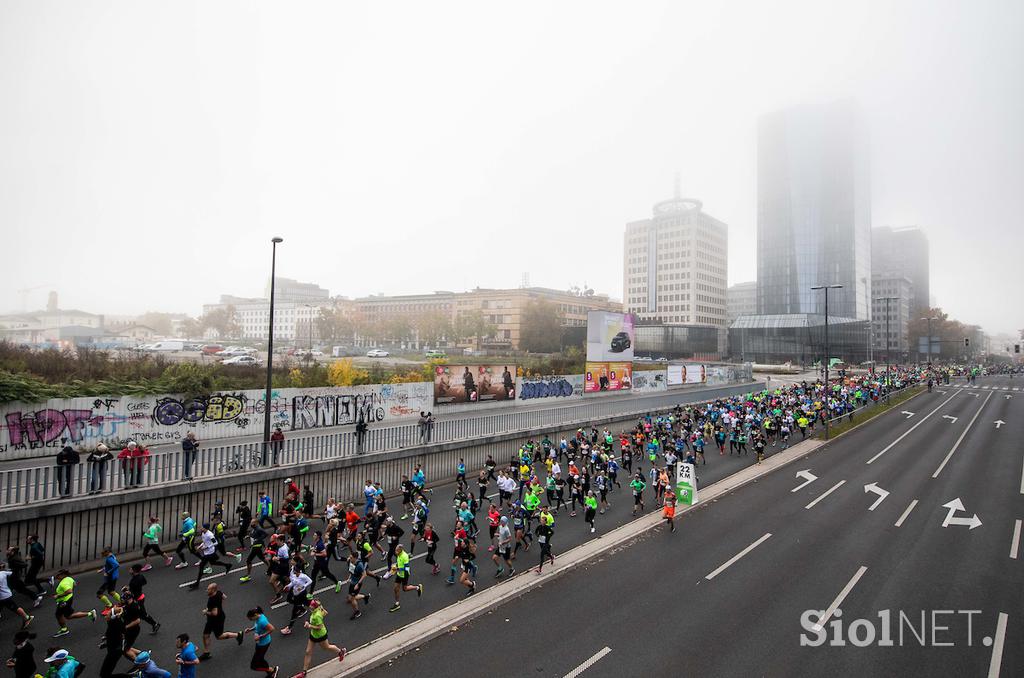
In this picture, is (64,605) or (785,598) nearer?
(64,605)

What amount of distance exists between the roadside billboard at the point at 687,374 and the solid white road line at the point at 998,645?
159ft

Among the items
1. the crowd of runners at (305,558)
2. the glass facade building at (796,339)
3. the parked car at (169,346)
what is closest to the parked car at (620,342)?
the crowd of runners at (305,558)

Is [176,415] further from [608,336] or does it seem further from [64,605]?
[608,336]

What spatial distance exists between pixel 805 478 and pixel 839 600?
13.6 metres

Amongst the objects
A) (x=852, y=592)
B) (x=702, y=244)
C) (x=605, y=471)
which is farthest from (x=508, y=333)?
(x=852, y=592)

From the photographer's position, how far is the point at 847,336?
12700cm

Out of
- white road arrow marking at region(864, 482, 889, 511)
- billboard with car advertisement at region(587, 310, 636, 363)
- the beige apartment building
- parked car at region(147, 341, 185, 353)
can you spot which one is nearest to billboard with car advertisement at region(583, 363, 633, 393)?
billboard with car advertisement at region(587, 310, 636, 363)

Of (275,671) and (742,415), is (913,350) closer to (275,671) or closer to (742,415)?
(742,415)

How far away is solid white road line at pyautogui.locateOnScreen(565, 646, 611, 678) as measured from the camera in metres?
9.84

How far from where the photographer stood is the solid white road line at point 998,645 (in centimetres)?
1003

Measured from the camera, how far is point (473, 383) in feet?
126

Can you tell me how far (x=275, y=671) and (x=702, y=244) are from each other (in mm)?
171935

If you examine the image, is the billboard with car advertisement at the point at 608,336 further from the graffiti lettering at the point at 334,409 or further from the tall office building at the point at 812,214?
→ the tall office building at the point at 812,214

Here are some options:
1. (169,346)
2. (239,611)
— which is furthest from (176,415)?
(169,346)
